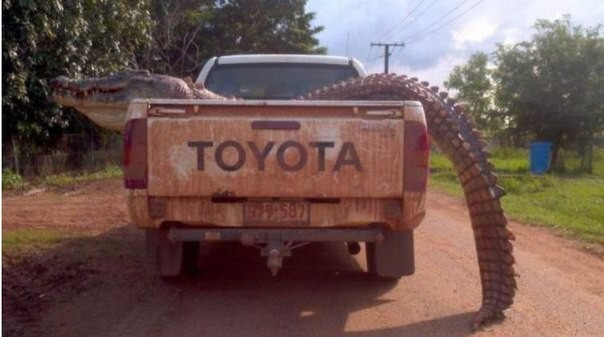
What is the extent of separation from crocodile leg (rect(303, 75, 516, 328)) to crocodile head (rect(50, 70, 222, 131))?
48.7 inches

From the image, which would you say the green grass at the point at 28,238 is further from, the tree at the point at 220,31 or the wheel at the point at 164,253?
the tree at the point at 220,31

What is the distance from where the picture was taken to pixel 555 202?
15.8 meters

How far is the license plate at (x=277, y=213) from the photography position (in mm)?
5578

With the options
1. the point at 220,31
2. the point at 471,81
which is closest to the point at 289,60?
the point at 220,31

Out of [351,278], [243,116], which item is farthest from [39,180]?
[243,116]

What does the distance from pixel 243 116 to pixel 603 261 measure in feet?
17.4

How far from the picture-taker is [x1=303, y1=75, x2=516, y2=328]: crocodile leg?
5.88m

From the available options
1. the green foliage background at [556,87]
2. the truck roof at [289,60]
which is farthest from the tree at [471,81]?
the truck roof at [289,60]

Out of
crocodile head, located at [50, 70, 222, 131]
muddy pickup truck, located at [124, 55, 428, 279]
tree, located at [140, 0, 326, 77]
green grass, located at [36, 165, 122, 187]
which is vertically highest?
tree, located at [140, 0, 326, 77]

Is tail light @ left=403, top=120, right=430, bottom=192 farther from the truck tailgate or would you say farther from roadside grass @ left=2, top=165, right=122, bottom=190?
roadside grass @ left=2, top=165, right=122, bottom=190

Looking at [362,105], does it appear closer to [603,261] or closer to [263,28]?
[603,261]

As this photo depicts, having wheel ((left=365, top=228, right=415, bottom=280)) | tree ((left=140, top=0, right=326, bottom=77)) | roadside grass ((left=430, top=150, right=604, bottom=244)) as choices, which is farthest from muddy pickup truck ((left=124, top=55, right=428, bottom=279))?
tree ((left=140, top=0, right=326, bottom=77))

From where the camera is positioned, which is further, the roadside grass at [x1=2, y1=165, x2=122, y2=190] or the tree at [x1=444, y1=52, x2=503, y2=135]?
the tree at [x1=444, y1=52, x2=503, y2=135]

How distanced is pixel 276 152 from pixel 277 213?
1.45 feet
